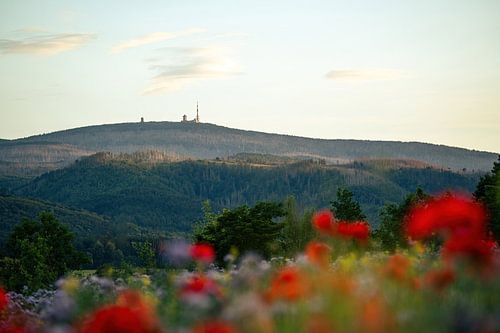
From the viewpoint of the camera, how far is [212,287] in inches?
332

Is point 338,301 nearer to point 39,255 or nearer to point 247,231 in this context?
point 247,231

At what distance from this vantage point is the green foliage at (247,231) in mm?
43969

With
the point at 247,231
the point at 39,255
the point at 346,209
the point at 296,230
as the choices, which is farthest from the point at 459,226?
the point at 39,255

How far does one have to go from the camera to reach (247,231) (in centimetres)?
4397

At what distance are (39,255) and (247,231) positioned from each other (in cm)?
2241

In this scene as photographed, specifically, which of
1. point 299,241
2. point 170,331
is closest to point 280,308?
point 170,331

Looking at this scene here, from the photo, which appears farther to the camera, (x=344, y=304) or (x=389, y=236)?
(x=389, y=236)

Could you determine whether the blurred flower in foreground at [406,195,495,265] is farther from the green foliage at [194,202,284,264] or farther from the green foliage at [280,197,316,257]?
the green foliage at [280,197,316,257]

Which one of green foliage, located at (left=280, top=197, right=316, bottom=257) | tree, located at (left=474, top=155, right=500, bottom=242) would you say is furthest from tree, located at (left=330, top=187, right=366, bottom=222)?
tree, located at (left=474, top=155, right=500, bottom=242)

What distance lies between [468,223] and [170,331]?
2.97m

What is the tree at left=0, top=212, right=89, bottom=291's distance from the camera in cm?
5940

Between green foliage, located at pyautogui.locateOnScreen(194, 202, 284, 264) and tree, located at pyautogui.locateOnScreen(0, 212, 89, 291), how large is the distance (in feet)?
58.9

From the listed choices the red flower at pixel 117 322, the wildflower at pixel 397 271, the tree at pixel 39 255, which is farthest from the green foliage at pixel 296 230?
the red flower at pixel 117 322

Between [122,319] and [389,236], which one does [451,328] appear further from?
[389,236]
